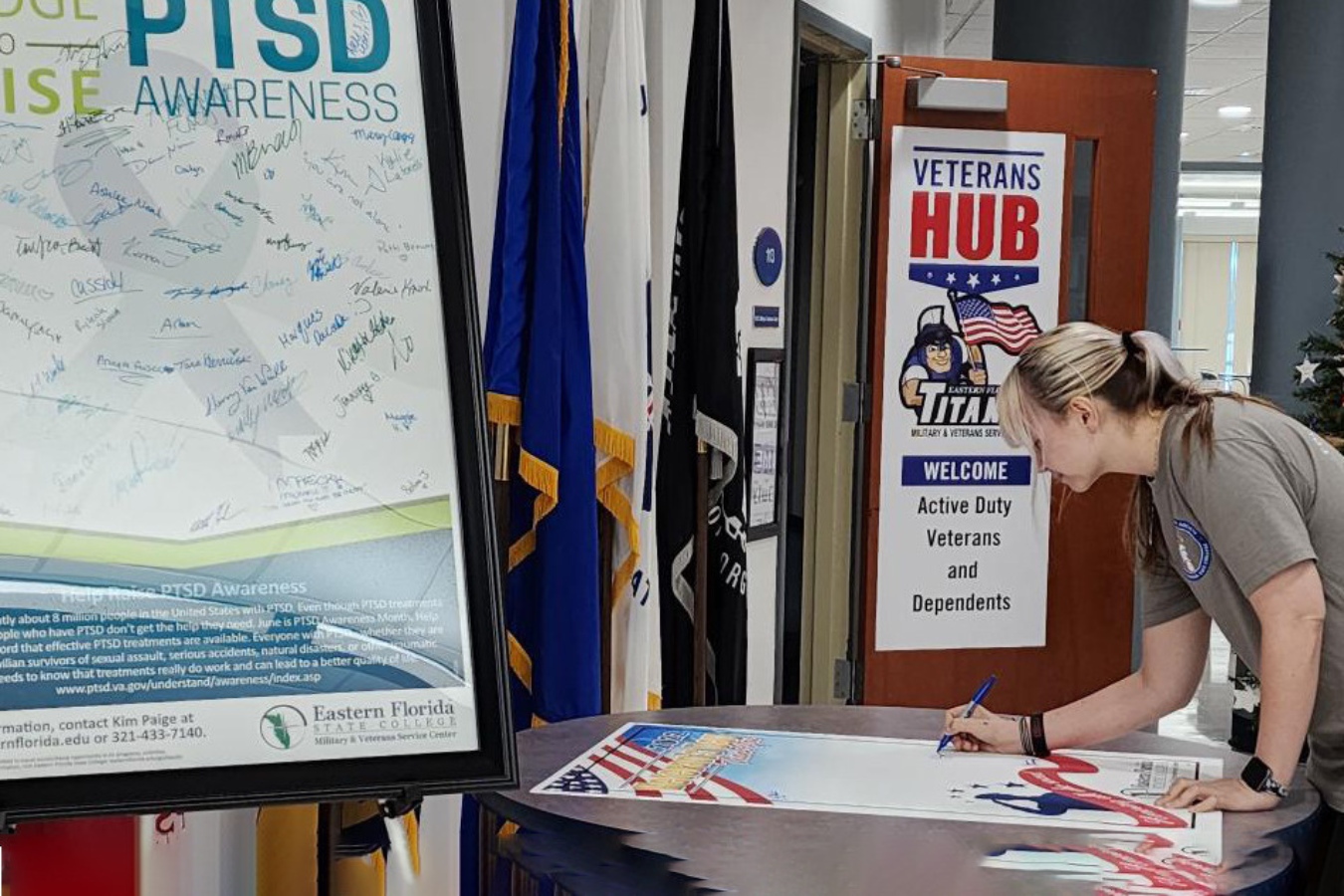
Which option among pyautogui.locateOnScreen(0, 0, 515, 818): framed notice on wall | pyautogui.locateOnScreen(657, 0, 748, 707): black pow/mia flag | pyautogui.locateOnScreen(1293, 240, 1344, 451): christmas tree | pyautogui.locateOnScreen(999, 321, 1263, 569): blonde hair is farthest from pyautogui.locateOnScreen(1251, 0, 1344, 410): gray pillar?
pyautogui.locateOnScreen(0, 0, 515, 818): framed notice on wall

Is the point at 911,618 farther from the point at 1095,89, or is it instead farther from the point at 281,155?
the point at 281,155

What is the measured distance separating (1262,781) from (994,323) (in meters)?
3.02

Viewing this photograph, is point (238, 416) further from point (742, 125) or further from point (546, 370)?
point (742, 125)

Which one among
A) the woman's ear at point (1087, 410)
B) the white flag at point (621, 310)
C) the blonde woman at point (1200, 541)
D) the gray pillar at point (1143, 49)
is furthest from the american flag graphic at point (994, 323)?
the woman's ear at point (1087, 410)

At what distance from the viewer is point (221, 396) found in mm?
1571

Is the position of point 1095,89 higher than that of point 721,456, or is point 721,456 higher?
point 1095,89

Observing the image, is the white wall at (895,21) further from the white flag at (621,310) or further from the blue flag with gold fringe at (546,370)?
the blue flag with gold fringe at (546,370)

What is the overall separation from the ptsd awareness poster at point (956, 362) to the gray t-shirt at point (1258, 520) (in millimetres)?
2704

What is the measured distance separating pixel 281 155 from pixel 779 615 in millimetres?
3032

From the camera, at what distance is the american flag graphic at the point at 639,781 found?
1808 mm

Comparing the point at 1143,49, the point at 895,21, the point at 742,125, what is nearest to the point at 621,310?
the point at 742,125

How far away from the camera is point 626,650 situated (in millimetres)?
2812

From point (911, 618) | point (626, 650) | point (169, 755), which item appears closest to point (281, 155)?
point (169, 755)

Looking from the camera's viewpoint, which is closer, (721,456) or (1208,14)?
(721,456)
